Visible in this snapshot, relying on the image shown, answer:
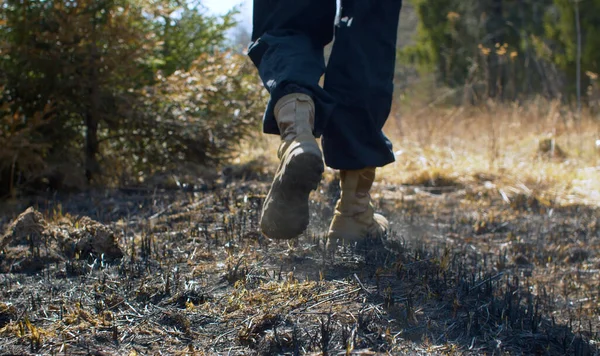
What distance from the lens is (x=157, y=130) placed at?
4414 millimetres

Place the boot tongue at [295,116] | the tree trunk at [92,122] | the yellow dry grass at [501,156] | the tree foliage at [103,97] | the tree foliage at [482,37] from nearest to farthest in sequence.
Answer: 1. the boot tongue at [295,116]
2. the tree foliage at [103,97]
3. the tree trunk at [92,122]
4. the yellow dry grass at [501,156]
5. the tree foliage at [482,37]

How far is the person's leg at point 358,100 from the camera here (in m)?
2.38

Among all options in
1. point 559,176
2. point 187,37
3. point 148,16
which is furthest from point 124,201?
point 559,176

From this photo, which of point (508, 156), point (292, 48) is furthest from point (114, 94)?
point (508, 156)

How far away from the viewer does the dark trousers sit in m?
2.32

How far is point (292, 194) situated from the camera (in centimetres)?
205

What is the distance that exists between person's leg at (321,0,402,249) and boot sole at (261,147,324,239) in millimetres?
394

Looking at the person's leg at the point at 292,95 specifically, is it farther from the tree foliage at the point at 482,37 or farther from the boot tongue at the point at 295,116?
the tree foliage at the point at 482,37

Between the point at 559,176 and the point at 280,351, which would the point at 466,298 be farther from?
the point at 559,176

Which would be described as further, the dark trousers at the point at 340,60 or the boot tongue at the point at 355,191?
the boot tongue at the point at 355,191

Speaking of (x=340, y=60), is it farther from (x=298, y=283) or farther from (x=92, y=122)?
(x=92, y=122)

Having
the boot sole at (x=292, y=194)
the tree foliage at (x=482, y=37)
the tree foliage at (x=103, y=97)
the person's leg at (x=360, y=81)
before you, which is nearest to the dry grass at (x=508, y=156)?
the tree foliage at (x=103, y=97)

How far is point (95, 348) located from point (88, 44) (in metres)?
2.99

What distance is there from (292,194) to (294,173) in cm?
8
